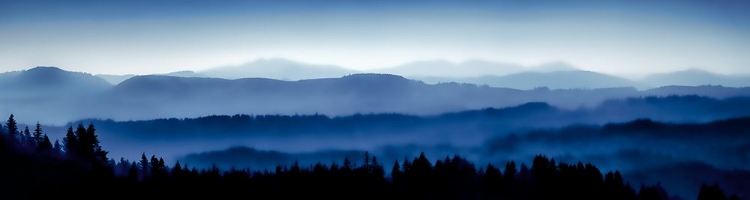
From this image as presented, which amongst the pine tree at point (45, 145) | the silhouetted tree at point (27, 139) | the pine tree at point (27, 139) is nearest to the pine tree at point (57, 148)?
the pine tree at point (45, 145)

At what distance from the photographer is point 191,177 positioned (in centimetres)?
12269

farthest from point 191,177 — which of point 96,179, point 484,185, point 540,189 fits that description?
point 540,189

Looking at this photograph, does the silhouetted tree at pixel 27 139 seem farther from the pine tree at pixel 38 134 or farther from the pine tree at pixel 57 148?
the pine tree at pixel 57 148

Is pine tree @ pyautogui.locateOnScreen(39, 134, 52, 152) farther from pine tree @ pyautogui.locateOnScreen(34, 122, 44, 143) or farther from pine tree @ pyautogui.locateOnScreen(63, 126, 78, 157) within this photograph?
pine tree @ pyautogui.locateOnScreen(34, 122, 44, 143)

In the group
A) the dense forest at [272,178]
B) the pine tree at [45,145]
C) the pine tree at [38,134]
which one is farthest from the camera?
the pine tree at [38,134]

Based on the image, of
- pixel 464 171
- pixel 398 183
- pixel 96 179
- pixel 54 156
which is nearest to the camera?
pixel 96 179

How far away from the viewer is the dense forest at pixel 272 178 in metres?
108

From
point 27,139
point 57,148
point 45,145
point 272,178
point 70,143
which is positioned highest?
point 27,139

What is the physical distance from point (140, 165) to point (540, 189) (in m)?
93.9

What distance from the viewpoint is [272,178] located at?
132500 millimetres

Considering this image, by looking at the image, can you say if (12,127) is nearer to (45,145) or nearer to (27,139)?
(27,139)

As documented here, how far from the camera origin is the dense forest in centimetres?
10850

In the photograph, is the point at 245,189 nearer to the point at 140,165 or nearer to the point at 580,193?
the point at 140,165

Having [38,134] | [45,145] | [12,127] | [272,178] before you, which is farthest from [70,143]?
[272,178]
